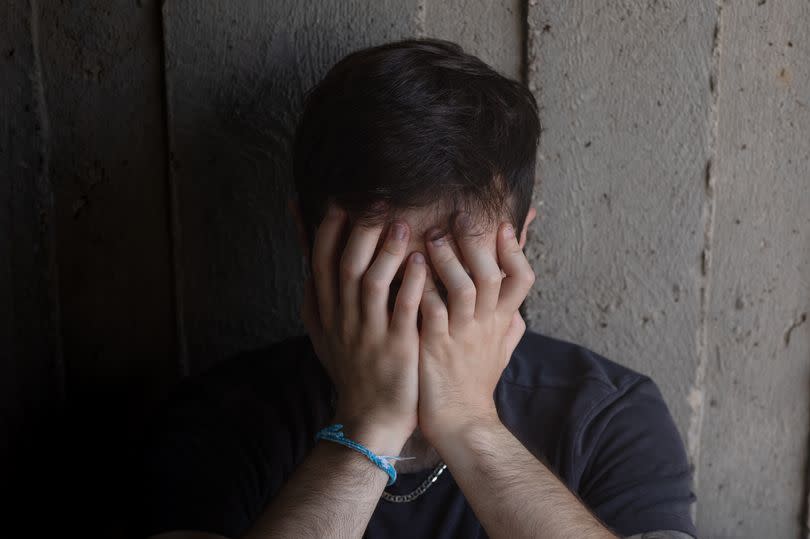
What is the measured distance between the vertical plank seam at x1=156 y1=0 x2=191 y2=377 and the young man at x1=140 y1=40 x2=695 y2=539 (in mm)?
296

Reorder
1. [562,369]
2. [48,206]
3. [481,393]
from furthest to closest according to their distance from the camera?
1. [48,206]
2. [562,369]
3. [481,393]

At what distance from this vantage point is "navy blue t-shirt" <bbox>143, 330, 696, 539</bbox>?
54.1 inches

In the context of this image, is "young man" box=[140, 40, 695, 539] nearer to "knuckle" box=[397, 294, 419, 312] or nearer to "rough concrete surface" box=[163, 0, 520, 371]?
"knuckle" box=[397, 294, 419, 312]

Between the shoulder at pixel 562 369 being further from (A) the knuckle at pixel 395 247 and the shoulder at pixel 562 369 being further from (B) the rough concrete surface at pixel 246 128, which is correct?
(B) the rough concrete surface at pixel 246 128

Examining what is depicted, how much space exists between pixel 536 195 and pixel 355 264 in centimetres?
53

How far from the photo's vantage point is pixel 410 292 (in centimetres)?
130

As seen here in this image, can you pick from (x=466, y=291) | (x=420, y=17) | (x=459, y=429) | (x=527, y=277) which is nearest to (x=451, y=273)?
(x=466, y=291)

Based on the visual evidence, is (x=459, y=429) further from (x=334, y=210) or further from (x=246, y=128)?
(x=246, y=128)

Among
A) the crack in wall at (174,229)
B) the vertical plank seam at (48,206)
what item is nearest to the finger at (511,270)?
the crack in wall at (174,229)

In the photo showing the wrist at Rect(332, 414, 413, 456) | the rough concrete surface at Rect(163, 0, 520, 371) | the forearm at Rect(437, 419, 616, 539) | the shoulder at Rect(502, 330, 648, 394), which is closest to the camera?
the forearm at Rect(437, 419, 616, 539)

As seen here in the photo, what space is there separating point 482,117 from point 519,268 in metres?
0.29

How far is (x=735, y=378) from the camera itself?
173 centimetres

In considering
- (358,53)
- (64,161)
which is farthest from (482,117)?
(64,161)

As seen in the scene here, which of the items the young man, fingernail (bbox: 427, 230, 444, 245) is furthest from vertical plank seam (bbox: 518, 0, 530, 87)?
fingernail (bbox: 427, 230, 444, 245)
